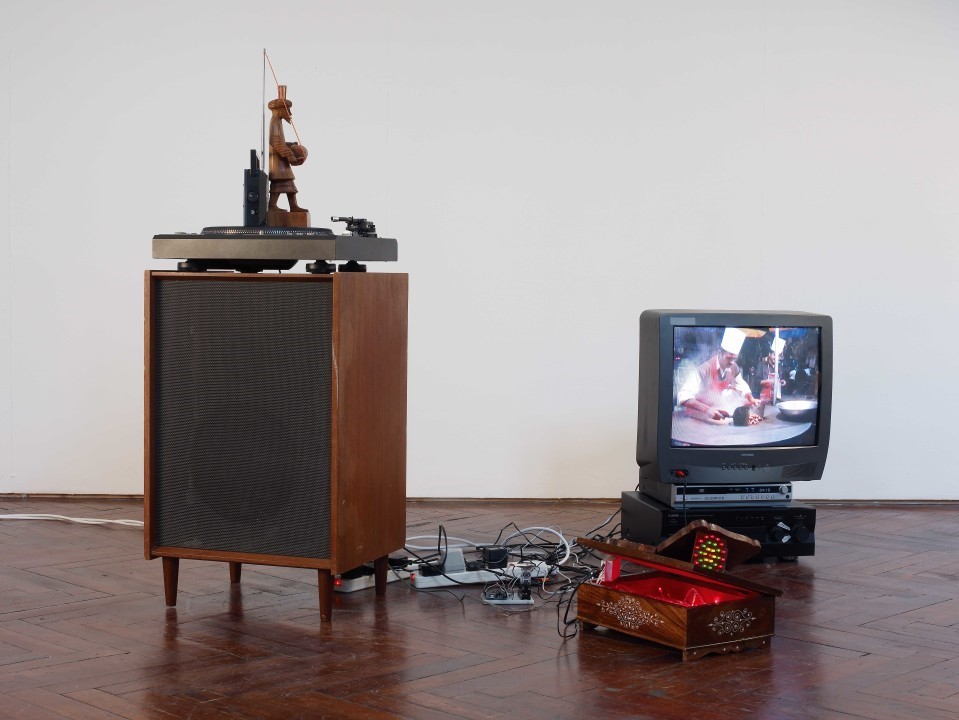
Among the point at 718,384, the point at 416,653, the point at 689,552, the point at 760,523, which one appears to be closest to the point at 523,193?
the point at 718,384

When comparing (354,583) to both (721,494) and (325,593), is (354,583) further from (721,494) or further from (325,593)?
(721,494)

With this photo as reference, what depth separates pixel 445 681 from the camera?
271 cm

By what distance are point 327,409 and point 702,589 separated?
1.05 meters

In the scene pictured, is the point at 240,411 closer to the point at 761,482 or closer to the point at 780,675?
the point at 780,675

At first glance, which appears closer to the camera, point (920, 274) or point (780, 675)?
point (780, 675)

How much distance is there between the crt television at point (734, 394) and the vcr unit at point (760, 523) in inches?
3.9

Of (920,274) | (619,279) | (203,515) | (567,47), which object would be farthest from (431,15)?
(203,515)

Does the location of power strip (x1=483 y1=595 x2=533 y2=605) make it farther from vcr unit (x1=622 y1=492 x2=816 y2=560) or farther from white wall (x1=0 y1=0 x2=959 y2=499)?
white wall (x1=0 y1=0 x2=959 y2=499)

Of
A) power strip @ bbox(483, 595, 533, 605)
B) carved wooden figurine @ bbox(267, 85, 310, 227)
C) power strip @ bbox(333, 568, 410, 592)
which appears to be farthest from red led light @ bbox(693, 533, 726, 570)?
carved wooden figurine @ bbox(267, 85, 310, 227)

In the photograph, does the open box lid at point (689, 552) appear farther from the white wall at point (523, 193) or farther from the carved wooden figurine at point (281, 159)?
the white wall at point (523, 193)

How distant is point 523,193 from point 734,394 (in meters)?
1.65

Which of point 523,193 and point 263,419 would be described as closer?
point 263,419

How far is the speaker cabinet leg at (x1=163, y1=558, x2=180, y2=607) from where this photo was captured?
329 centimetres

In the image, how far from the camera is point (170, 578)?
10.9 ft
